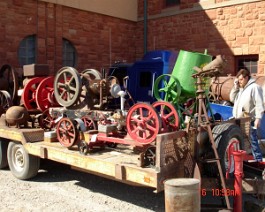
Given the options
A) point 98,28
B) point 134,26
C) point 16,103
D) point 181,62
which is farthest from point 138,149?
point 134,26

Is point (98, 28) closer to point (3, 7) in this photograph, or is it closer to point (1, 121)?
point (3, 7)

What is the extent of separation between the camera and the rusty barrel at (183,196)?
11.6 ft

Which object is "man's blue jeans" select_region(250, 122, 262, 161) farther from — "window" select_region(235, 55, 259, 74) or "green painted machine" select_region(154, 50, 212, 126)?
"window" select_region(235, 55, 259, 74)

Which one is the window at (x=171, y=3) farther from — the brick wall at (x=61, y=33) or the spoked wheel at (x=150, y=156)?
the spoked wheel at (x=150, y=156)

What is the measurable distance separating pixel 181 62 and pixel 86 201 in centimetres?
270

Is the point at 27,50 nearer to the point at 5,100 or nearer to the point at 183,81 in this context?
the point at 5,100

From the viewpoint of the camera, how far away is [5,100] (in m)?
7.61

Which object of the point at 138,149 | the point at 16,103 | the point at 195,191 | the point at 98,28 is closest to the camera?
the point at 195,191

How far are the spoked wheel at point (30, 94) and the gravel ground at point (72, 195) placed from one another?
1.41m

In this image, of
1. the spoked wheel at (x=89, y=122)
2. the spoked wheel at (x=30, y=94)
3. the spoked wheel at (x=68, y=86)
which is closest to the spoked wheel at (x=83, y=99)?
the spoked wheel at (x=68, y=86)

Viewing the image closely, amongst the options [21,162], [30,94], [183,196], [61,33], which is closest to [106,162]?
[183,196]

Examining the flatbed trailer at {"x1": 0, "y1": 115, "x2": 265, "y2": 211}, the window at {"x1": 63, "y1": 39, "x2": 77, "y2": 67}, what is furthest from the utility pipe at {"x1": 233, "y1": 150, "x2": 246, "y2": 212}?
the window at {"x1": 63, "y1": 39, "x2": 77, "y2": 67}

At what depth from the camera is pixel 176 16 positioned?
13.6 metres

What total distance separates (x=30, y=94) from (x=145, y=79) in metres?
3.92
